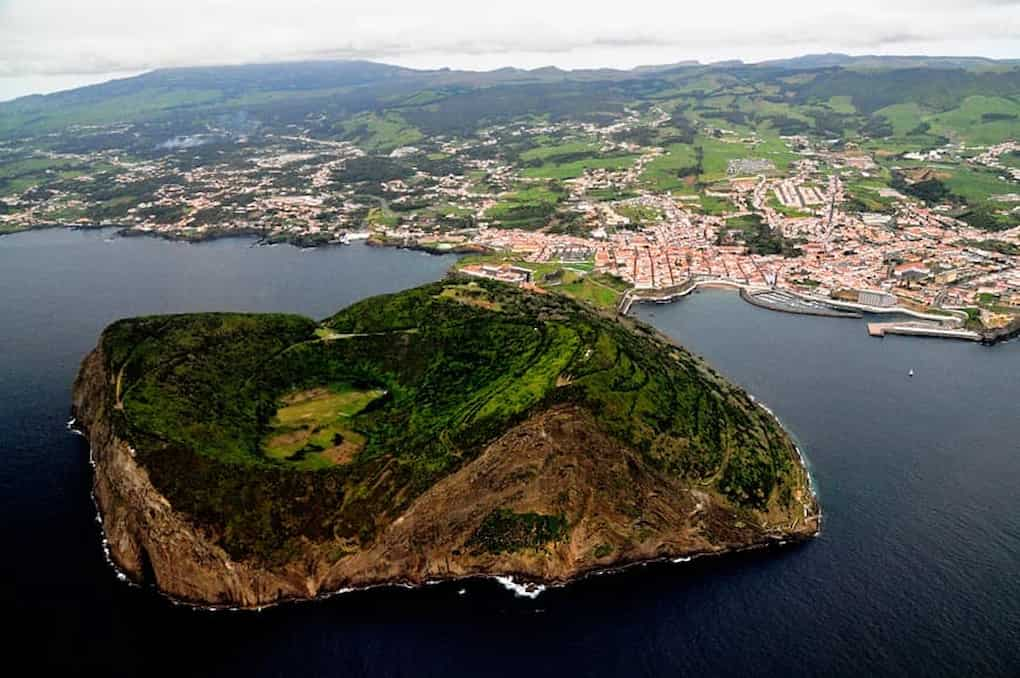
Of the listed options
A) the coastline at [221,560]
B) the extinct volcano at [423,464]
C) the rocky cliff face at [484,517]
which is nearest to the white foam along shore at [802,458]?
the coastline at [221,560]

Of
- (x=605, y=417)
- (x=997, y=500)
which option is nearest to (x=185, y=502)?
(x=605, y=417)

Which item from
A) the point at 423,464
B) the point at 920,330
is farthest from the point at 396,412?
the point at 920,330

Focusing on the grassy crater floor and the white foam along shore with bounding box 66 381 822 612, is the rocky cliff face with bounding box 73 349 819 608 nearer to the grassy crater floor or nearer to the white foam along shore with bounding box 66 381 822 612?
the white foam along shore with bounding box 66 381 822 612

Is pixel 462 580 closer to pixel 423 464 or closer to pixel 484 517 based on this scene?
pixel 484 517

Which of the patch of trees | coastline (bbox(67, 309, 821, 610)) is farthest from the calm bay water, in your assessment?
the patch of trees

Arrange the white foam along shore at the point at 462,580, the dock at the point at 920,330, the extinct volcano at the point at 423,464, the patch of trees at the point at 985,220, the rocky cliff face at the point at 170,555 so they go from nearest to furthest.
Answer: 1. the rocky cliff face at the point at 170,555
2. the white foam along shore at the point at 462,580
3. the extinct volcano at the point at 423,464
4. the dock at the point at 920,330
5. the patch of trees at the point at 985,220

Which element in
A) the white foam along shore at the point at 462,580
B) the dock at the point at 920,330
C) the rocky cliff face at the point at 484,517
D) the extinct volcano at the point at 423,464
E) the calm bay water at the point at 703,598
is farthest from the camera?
the dock at the point at 920,330

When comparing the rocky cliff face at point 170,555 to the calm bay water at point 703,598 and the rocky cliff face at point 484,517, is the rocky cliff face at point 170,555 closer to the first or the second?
the rocky cliff face at point 484,517
